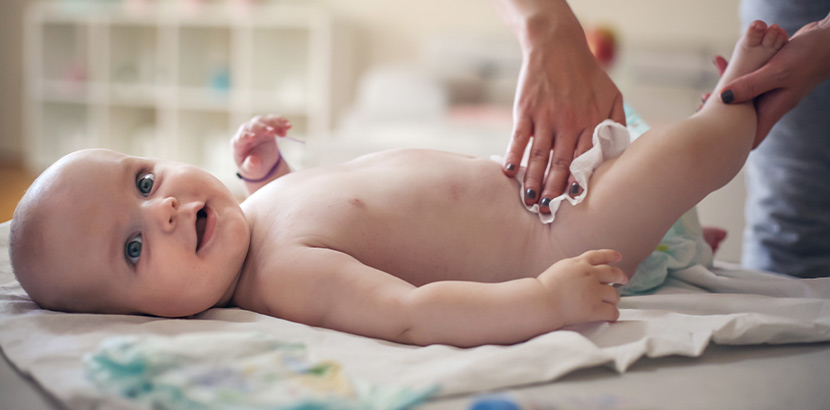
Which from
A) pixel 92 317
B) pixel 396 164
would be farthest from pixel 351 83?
pixel 92 317

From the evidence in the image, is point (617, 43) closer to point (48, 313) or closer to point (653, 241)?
point (653, 241)

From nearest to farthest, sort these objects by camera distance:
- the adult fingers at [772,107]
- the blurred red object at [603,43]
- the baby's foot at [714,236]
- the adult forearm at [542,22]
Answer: the adult fingers at [772,107] → the adult forearm at [542,22] → the baby's foot at [714,236] → the blurred red object at [603,43]

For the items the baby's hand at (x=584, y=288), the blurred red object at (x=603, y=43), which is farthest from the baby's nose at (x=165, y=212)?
the blurred red object at (x=603, y=43)

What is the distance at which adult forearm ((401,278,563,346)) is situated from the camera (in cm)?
70

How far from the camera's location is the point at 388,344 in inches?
28.4

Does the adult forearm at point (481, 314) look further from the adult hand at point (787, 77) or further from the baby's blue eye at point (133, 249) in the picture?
the adult hand at point (787, 77)

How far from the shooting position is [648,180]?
854mm

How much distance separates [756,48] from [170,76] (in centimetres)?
401

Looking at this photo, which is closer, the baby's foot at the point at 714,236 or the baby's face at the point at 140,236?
the baby's face at the point at 140,236

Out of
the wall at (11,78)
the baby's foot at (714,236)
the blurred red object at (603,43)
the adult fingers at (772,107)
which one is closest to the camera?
the adult fingers at (772,107)

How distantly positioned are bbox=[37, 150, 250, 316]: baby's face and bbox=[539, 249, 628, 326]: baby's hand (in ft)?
1.36

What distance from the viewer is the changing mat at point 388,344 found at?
0.58 metres

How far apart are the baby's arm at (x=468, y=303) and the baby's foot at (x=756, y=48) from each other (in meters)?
0.43

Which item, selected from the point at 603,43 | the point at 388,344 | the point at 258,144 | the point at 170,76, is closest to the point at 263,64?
the point at 170,76
